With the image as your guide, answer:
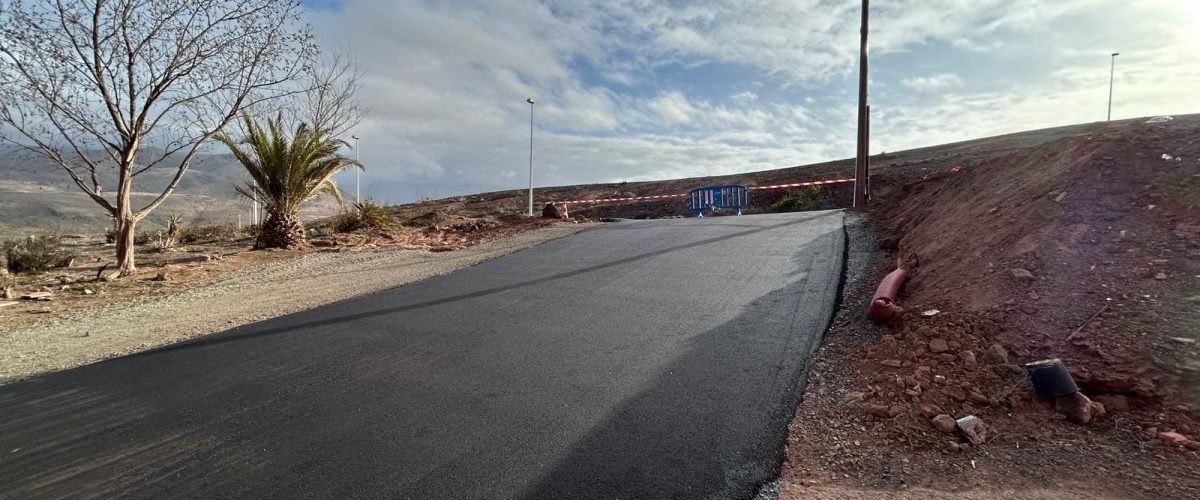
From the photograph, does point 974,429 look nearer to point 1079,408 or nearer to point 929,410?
point 929,410

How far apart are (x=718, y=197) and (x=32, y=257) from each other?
19111mm

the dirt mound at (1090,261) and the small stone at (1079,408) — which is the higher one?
the dirt mound at (1090,261)

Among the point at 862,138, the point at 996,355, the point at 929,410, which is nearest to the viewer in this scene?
the point at 929,410

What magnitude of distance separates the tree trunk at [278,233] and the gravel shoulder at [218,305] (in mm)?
1622

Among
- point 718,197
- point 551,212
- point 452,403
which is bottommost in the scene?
point 452,403

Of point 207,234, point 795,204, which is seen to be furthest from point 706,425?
point 207,234

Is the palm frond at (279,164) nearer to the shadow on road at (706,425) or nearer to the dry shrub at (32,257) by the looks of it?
the dry shrub at (32,257)

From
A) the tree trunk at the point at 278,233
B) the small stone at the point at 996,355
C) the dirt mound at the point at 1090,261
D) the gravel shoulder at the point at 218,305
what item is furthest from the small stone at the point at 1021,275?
the tree trunk at the point at 278,233

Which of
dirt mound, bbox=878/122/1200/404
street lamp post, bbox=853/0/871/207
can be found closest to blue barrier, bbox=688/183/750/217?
street lamp post, bbox=853/0/871/207

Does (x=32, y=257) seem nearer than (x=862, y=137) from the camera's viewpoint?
Yes

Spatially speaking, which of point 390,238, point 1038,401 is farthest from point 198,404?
point 390,238

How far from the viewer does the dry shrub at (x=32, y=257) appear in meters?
11.1

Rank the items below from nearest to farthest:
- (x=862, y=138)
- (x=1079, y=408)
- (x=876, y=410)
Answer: (x=1079, y=408), (x=876, y=410), (x=862, y=138)

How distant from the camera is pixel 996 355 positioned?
3619 millimetres
